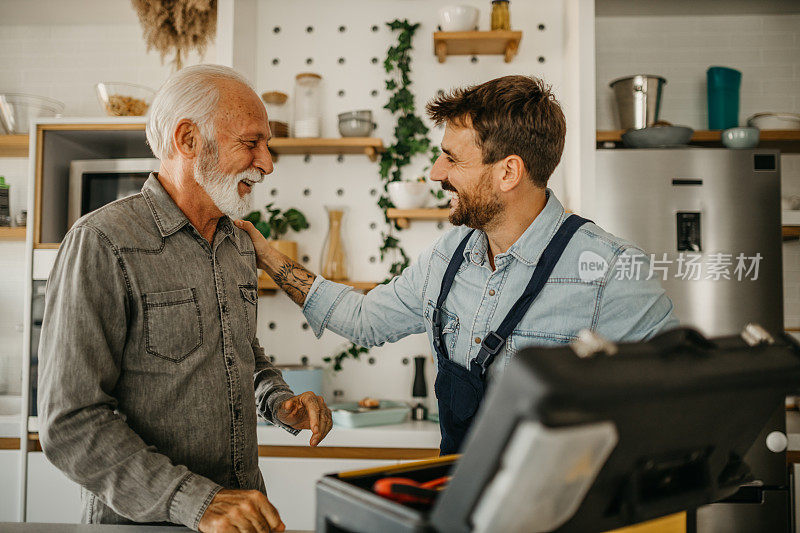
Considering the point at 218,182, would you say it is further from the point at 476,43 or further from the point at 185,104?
the point at 476,43

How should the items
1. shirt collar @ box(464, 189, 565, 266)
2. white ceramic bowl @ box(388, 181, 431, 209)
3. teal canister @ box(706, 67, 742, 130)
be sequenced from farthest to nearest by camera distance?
teal canister @ box(706, 67, 742, 130)
white ceramic bowl @ box(388, 181, 431, 209)
shirt collar @ box(464, 189, 565, 266)

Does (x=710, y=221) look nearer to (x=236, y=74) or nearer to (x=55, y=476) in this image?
(x=236, y=74)

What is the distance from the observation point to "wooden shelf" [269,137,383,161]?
285 centimetres

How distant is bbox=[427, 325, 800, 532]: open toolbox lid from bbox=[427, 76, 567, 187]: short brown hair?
3.24 ft

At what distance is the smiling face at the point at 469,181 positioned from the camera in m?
1.61

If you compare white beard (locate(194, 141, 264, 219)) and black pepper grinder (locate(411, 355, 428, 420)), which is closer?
white beard (locate(194, 141, 264, 219))

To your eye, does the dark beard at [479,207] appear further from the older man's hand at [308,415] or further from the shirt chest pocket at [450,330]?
the older man's hand at [308,415]

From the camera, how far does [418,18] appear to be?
3.13 m

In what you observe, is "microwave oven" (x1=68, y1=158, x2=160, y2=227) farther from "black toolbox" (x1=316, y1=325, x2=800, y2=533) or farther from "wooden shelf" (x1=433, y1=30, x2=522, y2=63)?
"black toolbox" (x1=316, y1=325, x2=800, y2=533)

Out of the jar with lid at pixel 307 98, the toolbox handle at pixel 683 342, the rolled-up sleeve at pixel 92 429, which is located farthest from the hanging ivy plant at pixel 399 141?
the toolbox handle at pixel 683 342

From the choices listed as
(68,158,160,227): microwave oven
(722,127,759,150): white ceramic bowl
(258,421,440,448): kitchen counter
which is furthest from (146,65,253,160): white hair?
(722,127,759,150): white ceramic bowl

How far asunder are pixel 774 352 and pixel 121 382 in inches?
44.7

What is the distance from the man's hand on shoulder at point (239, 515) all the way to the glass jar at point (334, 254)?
1.94 metres

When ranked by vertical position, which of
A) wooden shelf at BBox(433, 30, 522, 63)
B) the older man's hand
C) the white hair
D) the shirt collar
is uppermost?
wooden shelf at BBox(433, 30, 522, 63)
